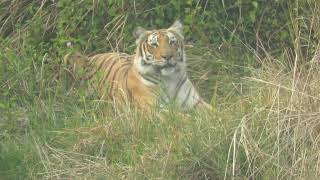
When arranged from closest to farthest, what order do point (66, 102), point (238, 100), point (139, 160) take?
1. point (139, 160)
2. point (238, 100)
3. point (66, 102)

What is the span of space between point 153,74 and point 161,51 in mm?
199

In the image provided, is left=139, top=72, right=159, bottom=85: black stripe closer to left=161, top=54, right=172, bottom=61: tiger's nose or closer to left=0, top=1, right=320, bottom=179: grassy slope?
left=161, top=54, right=172, bottom=61: tiger's nose

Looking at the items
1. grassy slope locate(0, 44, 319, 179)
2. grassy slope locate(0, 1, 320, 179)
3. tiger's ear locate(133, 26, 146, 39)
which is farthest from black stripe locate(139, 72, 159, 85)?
grassy slope locate(0, 44, 319, 179)

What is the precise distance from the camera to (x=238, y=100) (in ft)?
21.3

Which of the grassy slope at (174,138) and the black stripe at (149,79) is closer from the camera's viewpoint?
the grassy slope at (174,138)

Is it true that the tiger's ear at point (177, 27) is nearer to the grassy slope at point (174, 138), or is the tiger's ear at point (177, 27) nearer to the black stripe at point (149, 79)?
the black stripe at point (149, 79)

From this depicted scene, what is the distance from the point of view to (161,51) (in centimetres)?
784

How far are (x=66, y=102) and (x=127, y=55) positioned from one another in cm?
137

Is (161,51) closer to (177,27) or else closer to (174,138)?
(177,27)

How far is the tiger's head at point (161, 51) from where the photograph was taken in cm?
784

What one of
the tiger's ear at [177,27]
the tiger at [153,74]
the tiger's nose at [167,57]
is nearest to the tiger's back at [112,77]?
Result: the tiger at [153,74]

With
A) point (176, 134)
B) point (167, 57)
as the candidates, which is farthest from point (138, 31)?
point (176, 134)

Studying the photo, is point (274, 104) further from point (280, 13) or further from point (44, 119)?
point (280, 13)

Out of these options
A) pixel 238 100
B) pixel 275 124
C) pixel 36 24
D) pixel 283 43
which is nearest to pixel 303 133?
pixel 275 124
